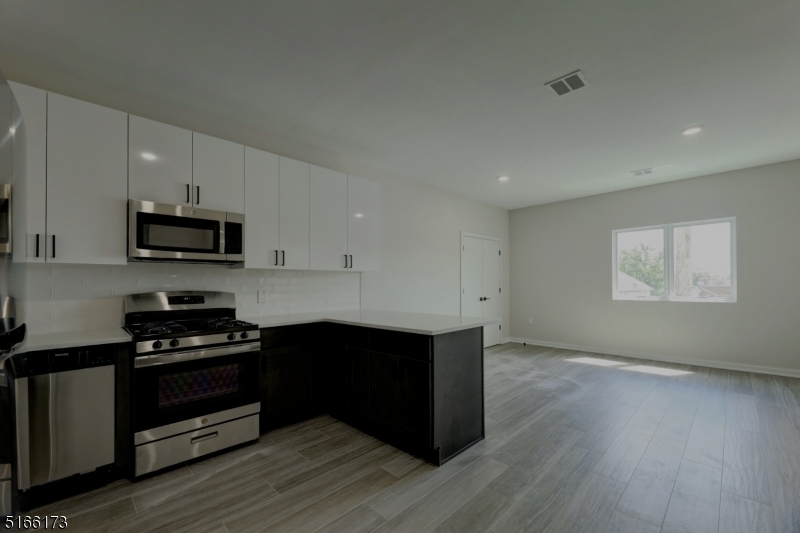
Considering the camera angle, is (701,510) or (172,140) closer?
(701,510)

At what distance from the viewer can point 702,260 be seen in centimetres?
530

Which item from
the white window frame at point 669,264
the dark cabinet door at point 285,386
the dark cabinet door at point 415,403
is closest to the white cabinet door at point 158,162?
the dark cabinet door at point 285,386

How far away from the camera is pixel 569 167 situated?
4.70m

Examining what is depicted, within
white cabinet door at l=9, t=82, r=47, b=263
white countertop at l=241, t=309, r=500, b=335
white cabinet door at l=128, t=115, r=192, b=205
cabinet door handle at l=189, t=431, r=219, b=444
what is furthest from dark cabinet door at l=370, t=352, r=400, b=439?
white cabinet door at l=9, t=82, r=47, b=263

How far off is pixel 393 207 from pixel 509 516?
12.5ft

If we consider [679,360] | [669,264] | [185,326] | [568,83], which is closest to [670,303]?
[669,264]

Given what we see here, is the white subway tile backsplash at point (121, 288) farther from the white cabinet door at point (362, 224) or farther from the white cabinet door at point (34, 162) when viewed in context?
the white cabinet door at point (362, 224)

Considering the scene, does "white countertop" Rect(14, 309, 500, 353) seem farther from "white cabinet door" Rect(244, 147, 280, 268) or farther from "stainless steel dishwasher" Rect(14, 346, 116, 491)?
"white cabinet door" Rect(244, 147, 280, 268)

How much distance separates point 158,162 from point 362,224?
1.99 m

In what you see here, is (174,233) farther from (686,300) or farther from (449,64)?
(686,300)

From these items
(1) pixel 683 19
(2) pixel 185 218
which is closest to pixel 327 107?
(2) pixel 185 218

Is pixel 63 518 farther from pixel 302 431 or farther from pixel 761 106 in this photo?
pixel 761 106

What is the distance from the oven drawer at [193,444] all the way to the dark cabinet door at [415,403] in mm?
1188

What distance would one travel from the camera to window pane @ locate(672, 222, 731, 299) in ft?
16.8
